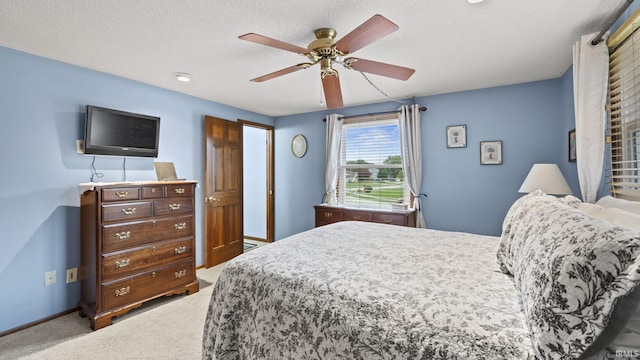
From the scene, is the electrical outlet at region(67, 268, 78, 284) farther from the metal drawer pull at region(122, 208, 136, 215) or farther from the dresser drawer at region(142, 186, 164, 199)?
the dresser drawer at region(142, 186, 164, 199)

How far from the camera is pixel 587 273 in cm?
75

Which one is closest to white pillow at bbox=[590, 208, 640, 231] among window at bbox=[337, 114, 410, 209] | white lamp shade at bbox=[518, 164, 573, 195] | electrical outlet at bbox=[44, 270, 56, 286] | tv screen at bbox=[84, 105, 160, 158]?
white lamp shade at bbox=[518, 164, 573, 195]

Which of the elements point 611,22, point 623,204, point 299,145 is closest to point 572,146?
point 611,22

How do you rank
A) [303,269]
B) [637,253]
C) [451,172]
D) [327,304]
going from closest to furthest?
[637,253], [327,304], [303,269], [451,172]

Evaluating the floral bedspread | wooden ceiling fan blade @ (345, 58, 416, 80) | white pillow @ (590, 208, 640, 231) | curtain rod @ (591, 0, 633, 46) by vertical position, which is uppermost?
curtain rod @ (591, 0, 633, 46)

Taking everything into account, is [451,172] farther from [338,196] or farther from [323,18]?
[323,18]

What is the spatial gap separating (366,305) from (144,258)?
2.52m

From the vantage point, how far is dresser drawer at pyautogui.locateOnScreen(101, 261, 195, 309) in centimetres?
253

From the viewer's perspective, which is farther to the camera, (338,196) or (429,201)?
(338,196)

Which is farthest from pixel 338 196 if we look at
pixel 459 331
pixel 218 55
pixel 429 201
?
pixel 459 331

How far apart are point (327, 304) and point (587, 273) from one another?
2.92 feet

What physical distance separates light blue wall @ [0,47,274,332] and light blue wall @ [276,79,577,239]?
3.54 metres

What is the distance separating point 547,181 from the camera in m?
2.65

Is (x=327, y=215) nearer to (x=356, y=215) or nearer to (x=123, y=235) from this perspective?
(x=356, y=215)
